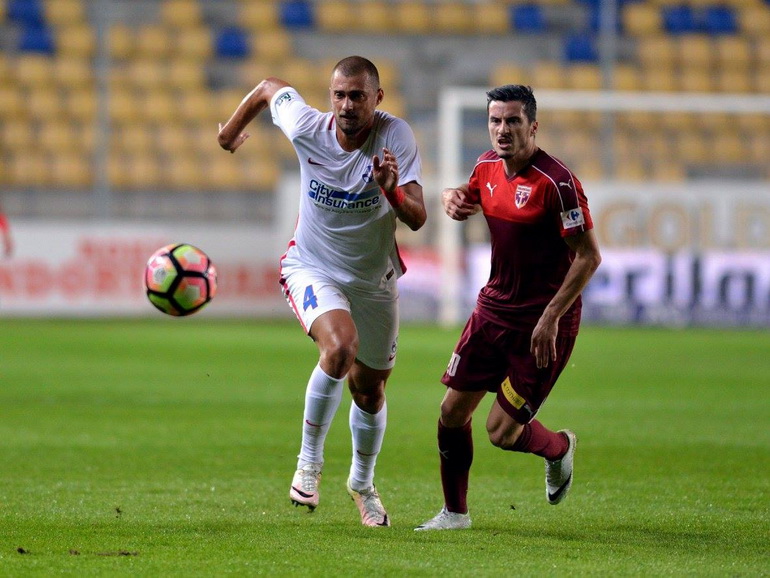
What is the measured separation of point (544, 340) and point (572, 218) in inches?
20.9

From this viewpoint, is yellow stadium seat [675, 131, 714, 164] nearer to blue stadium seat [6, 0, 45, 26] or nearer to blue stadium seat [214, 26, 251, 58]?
blue stadium seat [214, 26, 251, 58]

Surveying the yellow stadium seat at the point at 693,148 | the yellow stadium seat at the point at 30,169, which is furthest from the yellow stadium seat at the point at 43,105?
the yellow stadium seat at the point at 693,148

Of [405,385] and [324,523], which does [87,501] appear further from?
[405,385]

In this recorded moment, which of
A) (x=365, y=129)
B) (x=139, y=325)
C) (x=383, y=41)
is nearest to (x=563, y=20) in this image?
(x=383, y=41)

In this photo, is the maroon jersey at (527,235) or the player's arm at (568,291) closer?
the player's arm at (568,291)

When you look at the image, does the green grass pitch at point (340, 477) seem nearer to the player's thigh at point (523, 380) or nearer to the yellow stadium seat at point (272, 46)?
the player's thigh at point (523, 380)

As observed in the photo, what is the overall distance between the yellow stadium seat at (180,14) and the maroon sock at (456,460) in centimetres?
2101

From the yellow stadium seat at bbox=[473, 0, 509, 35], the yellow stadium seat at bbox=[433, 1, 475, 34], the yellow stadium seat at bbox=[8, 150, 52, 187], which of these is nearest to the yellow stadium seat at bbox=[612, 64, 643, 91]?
the yellow stadium seat at bbox=[473, 0, 509, 35]

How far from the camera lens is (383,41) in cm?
2494

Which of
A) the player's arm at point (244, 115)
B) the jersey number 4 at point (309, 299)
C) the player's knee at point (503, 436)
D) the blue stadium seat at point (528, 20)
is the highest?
the blue stadium seat at point (528, 20)

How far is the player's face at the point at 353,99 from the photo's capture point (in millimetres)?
5570

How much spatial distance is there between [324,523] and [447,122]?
15.7 metres

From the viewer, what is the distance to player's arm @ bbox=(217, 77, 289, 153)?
616cm

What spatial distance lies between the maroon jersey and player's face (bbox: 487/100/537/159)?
0.44ft
